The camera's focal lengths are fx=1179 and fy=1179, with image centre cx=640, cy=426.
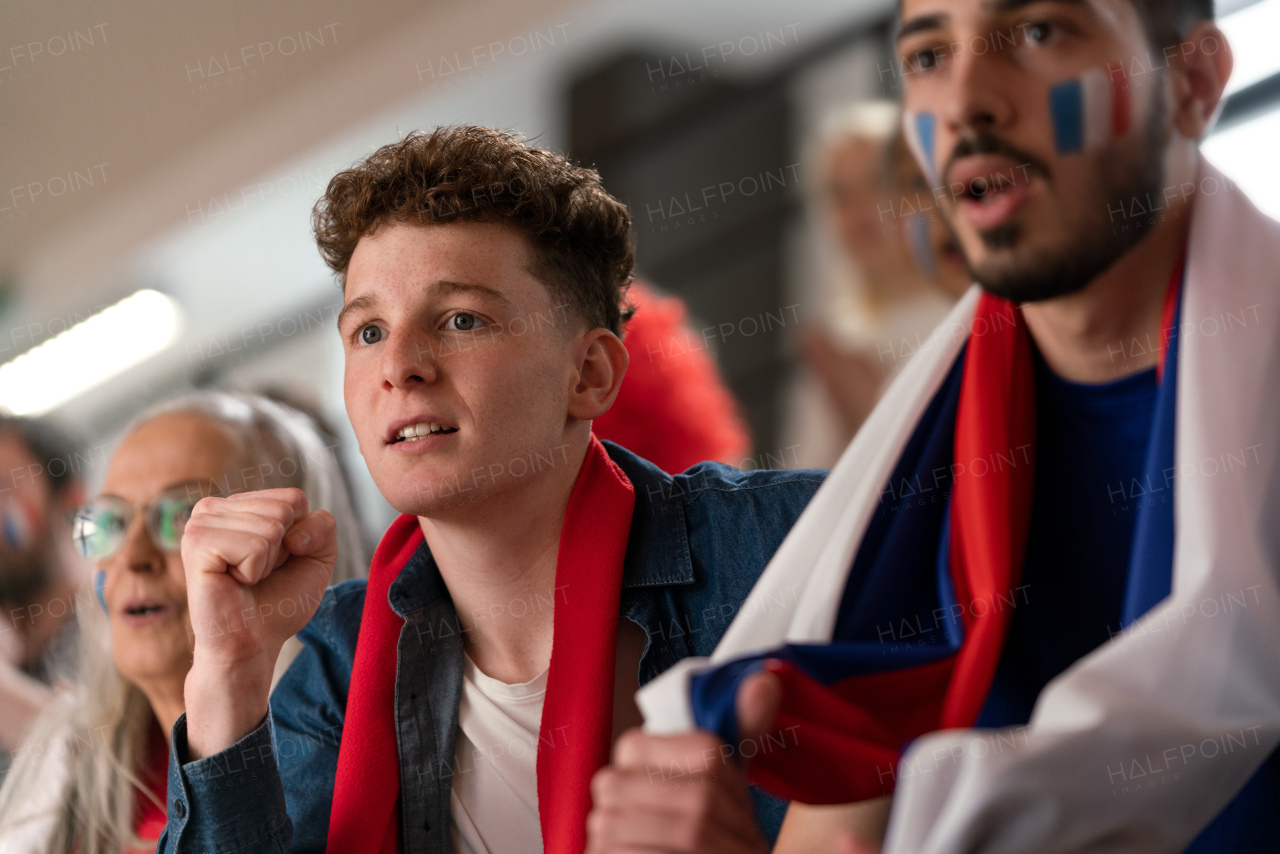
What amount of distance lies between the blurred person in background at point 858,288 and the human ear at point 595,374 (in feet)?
4.28

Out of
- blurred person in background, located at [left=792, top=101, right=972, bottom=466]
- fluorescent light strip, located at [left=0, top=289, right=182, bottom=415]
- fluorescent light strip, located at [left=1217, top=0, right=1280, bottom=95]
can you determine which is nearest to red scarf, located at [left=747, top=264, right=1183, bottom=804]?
fluorescent light strip, located at [left=1217, top=0, right=1280, bottom=95]

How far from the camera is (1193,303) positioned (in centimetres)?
70

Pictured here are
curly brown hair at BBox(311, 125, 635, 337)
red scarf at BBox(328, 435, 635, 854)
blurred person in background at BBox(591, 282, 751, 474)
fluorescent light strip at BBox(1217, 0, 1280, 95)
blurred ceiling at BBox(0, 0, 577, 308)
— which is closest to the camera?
red scarf at BBox(328, 435, 635, 854)

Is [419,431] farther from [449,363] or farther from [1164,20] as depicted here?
[1164,20]

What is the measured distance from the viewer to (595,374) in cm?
115

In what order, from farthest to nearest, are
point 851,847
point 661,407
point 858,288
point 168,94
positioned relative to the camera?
point 168,94 < point 858,288 < point 661,407 < point 851,847

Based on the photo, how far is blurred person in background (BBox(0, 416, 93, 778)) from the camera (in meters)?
2.03

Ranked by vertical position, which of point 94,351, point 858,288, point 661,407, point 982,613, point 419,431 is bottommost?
point 982,613

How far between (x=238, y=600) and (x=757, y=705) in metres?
0.58

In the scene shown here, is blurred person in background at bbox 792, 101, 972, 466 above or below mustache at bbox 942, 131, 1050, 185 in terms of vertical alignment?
above

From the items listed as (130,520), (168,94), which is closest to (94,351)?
(168,94)

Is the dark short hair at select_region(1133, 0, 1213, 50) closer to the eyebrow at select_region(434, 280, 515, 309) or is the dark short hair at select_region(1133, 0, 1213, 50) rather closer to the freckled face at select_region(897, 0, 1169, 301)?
the freckled face at select_region(897, 0, 1169, 301)

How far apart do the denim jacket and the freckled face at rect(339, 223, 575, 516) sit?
0.15 metres

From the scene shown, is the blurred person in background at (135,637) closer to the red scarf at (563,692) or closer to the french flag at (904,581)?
the red scarf at (563,692)
